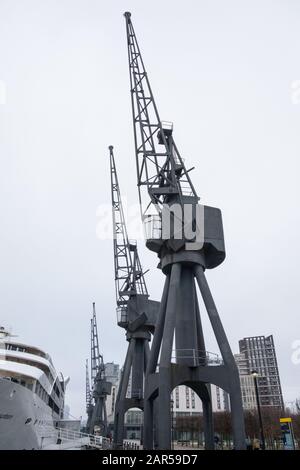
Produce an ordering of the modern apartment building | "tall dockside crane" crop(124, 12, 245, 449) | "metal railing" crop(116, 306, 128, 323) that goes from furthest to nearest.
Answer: the modern apartment building, "metal railing" crop(116, 306, 128, 323), "tall dockside crane" crop(124, 12, 245, 449)

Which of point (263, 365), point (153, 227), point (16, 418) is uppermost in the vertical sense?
point (263, 365)

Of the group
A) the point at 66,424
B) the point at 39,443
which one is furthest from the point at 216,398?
the point at 39,443

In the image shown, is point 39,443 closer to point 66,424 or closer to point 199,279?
point 199,279

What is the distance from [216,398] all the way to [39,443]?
417 ft

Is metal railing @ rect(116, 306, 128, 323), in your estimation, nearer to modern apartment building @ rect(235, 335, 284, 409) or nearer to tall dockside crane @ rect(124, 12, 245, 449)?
tall dockside crane @ rect(124, 12, 245, 449)

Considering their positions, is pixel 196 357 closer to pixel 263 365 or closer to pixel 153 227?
pixel 153 227

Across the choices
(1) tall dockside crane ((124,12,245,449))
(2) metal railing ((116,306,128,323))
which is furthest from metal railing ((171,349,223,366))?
(2) metal railing ((116,306,128,323))

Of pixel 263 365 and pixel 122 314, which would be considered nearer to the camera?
pixel 122 314

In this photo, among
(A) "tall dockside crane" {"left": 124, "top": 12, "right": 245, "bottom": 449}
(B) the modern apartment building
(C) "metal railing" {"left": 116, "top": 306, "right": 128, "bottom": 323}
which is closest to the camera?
(A) "tall dockside crane" {"left": 124, "top": 12, "right": 245, "bottom": 449}

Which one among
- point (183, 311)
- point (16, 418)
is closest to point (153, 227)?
point (183, 311)

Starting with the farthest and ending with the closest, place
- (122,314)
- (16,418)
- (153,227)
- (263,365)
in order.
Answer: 1. (263,365)
2. (122,314)
3. (153,227)
4. (16,418)

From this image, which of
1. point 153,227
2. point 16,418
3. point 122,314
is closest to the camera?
point 16,418

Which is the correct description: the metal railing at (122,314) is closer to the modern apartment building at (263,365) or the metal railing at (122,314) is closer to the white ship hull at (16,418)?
the white ship hull at (16,418)

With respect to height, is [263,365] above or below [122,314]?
above
